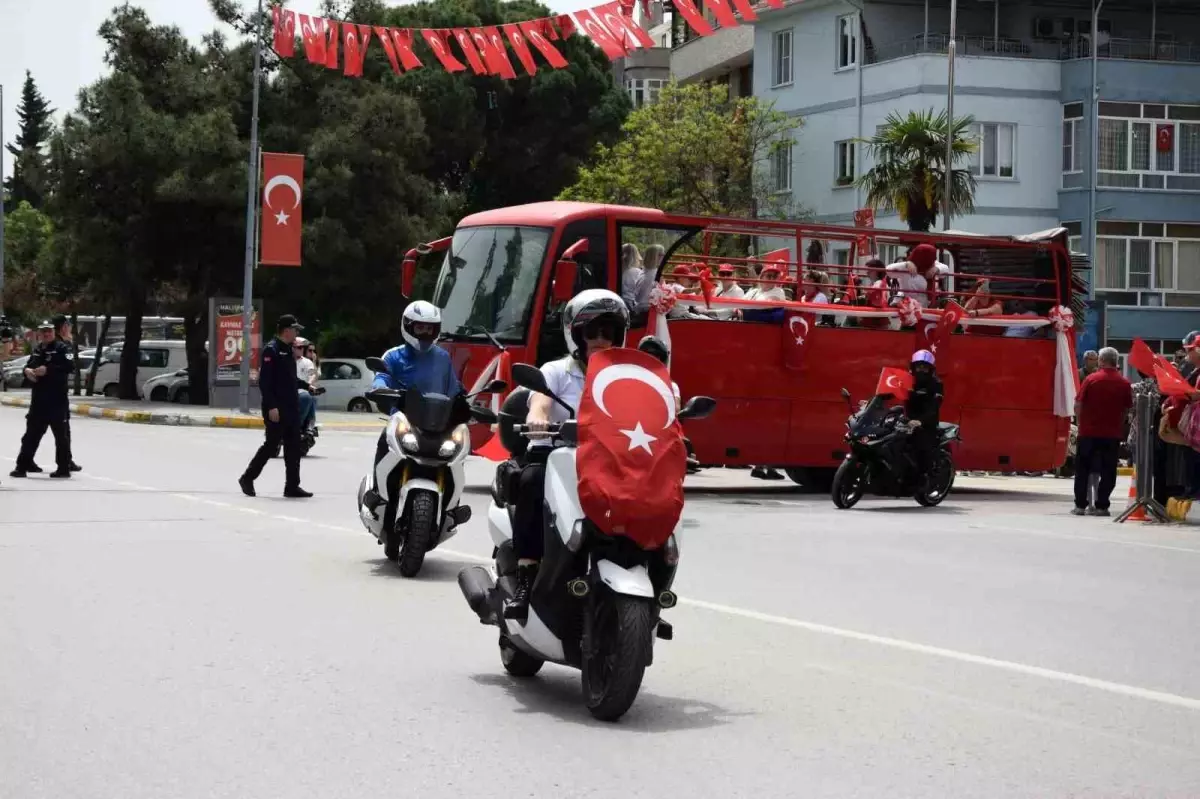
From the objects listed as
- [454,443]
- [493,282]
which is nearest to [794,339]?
[493,282]

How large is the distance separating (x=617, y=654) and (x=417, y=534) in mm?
5143

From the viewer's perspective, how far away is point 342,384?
5181cm

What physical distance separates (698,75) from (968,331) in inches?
1489

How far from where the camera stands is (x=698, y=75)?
60.9 metres

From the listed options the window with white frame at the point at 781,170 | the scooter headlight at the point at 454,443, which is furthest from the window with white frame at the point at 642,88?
the scooter headlight at the point at 454,443

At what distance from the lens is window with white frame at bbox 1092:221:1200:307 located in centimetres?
4925

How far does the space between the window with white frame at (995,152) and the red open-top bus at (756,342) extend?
2319cm

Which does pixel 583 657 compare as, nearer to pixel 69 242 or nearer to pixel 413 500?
pixel 413 500

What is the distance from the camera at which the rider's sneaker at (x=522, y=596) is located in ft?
24.8

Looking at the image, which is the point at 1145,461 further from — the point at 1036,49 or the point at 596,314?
the point at 1036,49

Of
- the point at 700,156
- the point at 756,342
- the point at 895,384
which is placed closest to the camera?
the point at 895,384

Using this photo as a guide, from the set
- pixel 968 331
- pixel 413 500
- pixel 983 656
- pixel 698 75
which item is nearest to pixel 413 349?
pixel 413 500

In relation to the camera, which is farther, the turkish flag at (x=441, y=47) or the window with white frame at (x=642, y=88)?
the window with white frame at (x=642, y=88)

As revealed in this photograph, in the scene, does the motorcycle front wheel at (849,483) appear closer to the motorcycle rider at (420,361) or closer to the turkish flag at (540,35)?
the turkish flag at (540,35)
